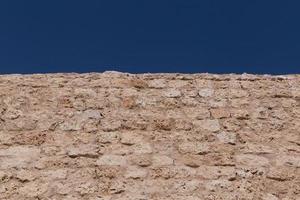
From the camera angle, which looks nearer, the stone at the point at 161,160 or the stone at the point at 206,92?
the stone at the point at 161,160

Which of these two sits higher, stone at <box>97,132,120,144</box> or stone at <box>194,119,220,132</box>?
stone at <box>194,119,220,132</box>

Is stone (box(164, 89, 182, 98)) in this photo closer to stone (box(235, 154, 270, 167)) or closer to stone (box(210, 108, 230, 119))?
stone (box(210, 108, 230, 119))

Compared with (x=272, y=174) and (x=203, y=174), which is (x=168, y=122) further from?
(x=272, y=174)

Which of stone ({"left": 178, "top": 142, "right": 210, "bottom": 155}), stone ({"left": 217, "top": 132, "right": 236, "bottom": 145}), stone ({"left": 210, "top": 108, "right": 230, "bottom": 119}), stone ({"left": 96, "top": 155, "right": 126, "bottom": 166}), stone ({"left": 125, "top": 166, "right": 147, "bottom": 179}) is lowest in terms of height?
stone ({"left": 125, "top": 166, "right": 147, "bottom": 179})

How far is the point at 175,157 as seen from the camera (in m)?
4.20

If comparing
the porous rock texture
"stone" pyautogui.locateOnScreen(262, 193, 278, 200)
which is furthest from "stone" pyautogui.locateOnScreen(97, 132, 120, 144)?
"stone" pyautogui.locateOnScreen(262, 193, 278, 200)

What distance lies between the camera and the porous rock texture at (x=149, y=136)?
157 inches

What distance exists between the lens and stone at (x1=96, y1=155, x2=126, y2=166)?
13.5ft

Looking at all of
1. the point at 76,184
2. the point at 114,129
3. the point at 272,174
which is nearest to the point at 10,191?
the point at 76,184

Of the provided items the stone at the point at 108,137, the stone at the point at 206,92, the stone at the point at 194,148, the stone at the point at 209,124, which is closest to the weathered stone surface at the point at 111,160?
the stone at the point at 108,137

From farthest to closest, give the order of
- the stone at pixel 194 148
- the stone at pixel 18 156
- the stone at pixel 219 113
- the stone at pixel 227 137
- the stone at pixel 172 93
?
the stone at pixel 172 93
the stone at pixel 219 113
the stone at pixel 227 137
the stone at pixel 194 148
the stone at pixel 18 156

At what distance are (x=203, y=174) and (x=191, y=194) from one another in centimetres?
22

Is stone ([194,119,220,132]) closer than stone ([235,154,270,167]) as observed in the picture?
No

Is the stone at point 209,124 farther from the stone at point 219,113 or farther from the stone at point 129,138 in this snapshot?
the stone at point 129,138
